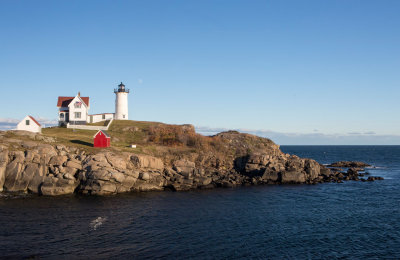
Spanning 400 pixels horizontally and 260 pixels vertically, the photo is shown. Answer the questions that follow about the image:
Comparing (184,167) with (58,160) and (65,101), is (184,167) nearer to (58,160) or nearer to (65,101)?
(58,160)

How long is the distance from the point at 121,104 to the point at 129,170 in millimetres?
44167

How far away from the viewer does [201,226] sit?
106 ft

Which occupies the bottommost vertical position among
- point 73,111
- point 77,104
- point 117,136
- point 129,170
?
point 129,170

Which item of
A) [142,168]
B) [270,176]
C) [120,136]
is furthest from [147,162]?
[270,176]

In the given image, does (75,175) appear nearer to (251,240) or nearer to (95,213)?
(95,213)

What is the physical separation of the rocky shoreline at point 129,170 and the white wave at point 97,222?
41.1ft

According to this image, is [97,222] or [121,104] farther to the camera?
[121,104]

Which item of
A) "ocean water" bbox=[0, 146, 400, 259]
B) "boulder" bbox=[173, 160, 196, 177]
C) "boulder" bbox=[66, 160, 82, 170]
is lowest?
"ocean water" bbox=[0, 146, 400, 259]

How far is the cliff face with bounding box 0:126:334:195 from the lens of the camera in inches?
1789

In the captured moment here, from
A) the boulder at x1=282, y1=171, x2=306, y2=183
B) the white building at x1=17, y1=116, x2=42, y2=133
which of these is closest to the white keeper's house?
the white building at x1=17, y1=116, x2=42, y2=133

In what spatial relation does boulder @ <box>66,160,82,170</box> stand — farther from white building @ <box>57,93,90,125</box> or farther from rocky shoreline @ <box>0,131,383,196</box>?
white building @ <box>57,93,90,125</box>

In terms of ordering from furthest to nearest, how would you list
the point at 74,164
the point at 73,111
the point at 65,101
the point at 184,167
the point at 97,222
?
1. the point at 65,101
2. the point at 73,111
3. the point at 184,167
4. the point at 74,164
5. the point at 97,222

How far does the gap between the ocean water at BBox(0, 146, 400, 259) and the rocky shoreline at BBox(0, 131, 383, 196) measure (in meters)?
2.88

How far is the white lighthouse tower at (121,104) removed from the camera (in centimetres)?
9062
